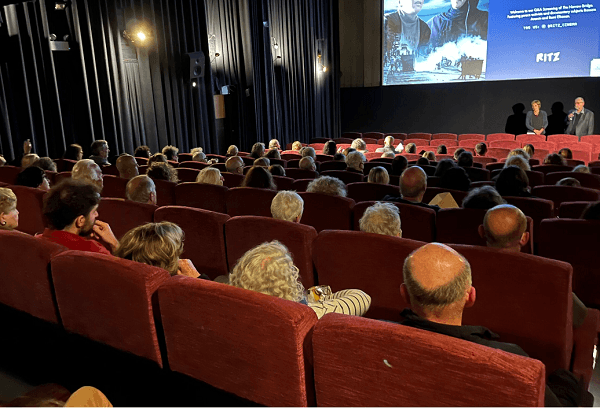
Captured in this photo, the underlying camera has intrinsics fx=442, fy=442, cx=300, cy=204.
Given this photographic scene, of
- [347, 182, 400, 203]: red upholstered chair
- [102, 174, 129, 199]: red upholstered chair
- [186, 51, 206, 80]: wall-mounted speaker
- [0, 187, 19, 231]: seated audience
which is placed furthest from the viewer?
[186, 51, 206, 80]: wall-mounted speaker

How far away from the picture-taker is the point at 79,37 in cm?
764

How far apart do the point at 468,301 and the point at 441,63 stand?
12542 millimetres

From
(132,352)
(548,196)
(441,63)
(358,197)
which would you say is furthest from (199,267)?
(441,63)

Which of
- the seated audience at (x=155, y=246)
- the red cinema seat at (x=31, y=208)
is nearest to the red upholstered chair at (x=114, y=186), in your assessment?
the red cinema seat at (x=31, y=208)

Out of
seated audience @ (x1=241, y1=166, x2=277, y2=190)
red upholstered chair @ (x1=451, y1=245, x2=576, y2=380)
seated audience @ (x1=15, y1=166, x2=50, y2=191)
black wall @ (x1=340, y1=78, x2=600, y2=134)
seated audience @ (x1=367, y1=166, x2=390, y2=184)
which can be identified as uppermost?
black wall @ (x1=340, y1=78, x2=600, y2=134)

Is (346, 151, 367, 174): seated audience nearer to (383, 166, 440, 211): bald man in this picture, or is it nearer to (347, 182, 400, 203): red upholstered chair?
(347, 182, 400, 203): red upholstered chair

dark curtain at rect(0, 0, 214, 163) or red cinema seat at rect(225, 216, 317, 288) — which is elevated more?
dark curtain at rect(0, 0, 214, 163)

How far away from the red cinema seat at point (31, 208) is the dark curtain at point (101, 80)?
421 cm

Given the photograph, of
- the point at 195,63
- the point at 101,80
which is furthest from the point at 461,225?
the point at 195,63

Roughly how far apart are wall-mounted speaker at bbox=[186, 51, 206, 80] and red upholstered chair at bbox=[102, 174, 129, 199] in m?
5.69

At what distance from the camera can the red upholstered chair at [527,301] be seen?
1.71 metres

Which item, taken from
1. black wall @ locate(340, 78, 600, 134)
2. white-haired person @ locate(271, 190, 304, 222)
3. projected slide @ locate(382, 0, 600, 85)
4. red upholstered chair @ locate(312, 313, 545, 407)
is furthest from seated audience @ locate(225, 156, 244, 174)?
black wall @ locate(340, 78, 600, 134)

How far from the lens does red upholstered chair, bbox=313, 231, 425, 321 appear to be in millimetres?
2037

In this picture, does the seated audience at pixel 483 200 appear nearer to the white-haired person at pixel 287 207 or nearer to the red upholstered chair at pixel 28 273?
the white-haired person at pixel 287 207
